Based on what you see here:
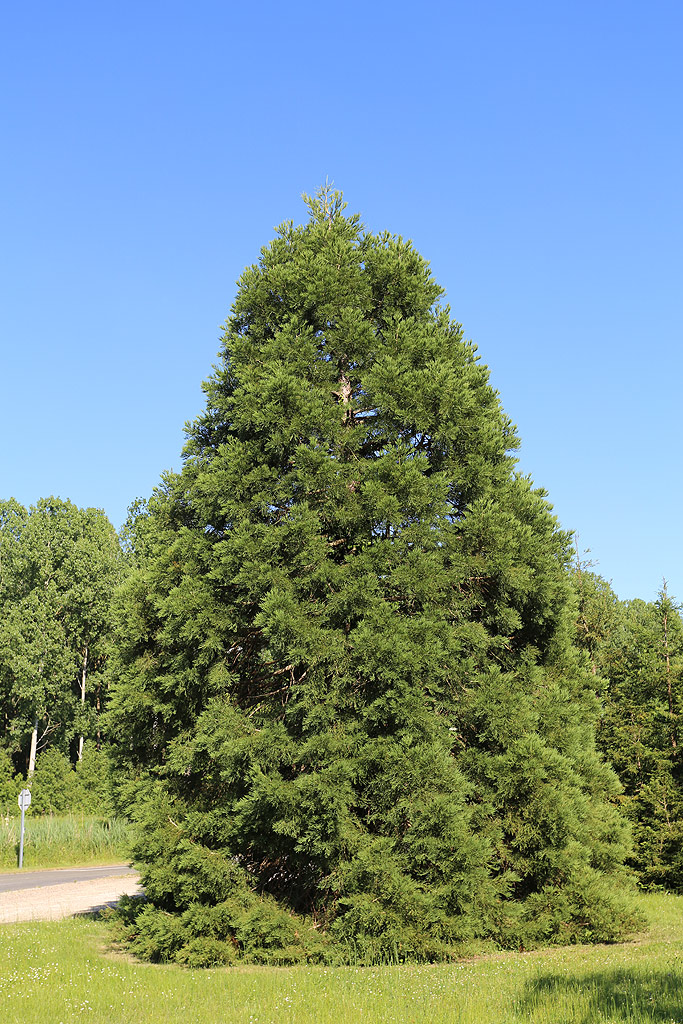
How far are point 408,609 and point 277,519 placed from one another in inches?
102

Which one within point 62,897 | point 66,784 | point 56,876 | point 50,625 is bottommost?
point 56,876

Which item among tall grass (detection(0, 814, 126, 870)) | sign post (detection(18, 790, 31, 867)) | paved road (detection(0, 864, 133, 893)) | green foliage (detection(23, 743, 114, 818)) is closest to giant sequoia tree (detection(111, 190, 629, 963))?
paved road (detection(0, 864, 133, 893))

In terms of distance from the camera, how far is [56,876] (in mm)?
25812

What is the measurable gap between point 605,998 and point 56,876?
71.5ft

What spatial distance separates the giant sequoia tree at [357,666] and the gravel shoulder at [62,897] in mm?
4267

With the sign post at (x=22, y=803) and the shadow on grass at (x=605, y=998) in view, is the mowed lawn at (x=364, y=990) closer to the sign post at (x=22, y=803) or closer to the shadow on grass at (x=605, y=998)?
the shadow on grass at (x=605, y=998)

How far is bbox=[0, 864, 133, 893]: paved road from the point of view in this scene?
23.3 meters

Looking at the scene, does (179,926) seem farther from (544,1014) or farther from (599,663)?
(599,663)

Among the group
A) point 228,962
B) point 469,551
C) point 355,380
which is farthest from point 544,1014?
point 355,380

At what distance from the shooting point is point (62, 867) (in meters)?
29.2

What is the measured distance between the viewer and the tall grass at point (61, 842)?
29375 millimetres

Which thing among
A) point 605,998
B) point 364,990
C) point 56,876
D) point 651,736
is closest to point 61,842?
point 56,876

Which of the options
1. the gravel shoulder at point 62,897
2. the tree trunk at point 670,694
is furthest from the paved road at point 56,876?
the tree trunk at point 670,694

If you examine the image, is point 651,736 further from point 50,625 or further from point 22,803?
point 50,625
